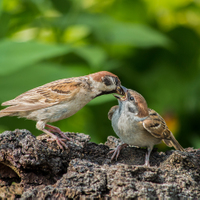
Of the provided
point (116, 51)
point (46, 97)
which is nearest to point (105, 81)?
point (46, 97)

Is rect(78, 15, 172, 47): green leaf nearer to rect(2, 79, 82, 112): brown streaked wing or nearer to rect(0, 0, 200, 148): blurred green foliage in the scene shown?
rect(0, 0, 200, 148): blurred green foliage

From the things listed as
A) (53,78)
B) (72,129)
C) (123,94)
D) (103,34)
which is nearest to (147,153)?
(123,94)

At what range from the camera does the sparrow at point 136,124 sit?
11.3 feet

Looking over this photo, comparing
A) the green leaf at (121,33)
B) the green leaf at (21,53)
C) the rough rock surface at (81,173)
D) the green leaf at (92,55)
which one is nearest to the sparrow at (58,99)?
the rough rock surface at (81,173)

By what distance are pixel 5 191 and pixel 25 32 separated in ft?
13.8

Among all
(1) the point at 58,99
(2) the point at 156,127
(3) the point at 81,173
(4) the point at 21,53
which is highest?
(4) the point at 21,53

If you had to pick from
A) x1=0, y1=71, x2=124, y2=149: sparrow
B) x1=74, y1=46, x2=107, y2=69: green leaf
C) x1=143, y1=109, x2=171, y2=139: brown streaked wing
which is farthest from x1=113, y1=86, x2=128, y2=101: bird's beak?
x1=74, y1=46, x2=107, y2=69: green leaf

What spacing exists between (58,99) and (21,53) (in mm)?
1203

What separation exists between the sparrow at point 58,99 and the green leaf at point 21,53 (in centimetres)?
64

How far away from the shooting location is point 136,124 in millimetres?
3553

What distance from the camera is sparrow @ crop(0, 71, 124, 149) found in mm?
3469

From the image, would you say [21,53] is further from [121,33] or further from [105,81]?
[121,33]

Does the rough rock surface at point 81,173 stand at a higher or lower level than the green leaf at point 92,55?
lower

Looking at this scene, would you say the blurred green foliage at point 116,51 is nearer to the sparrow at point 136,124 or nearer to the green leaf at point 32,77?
the green leaf at point 32,77
